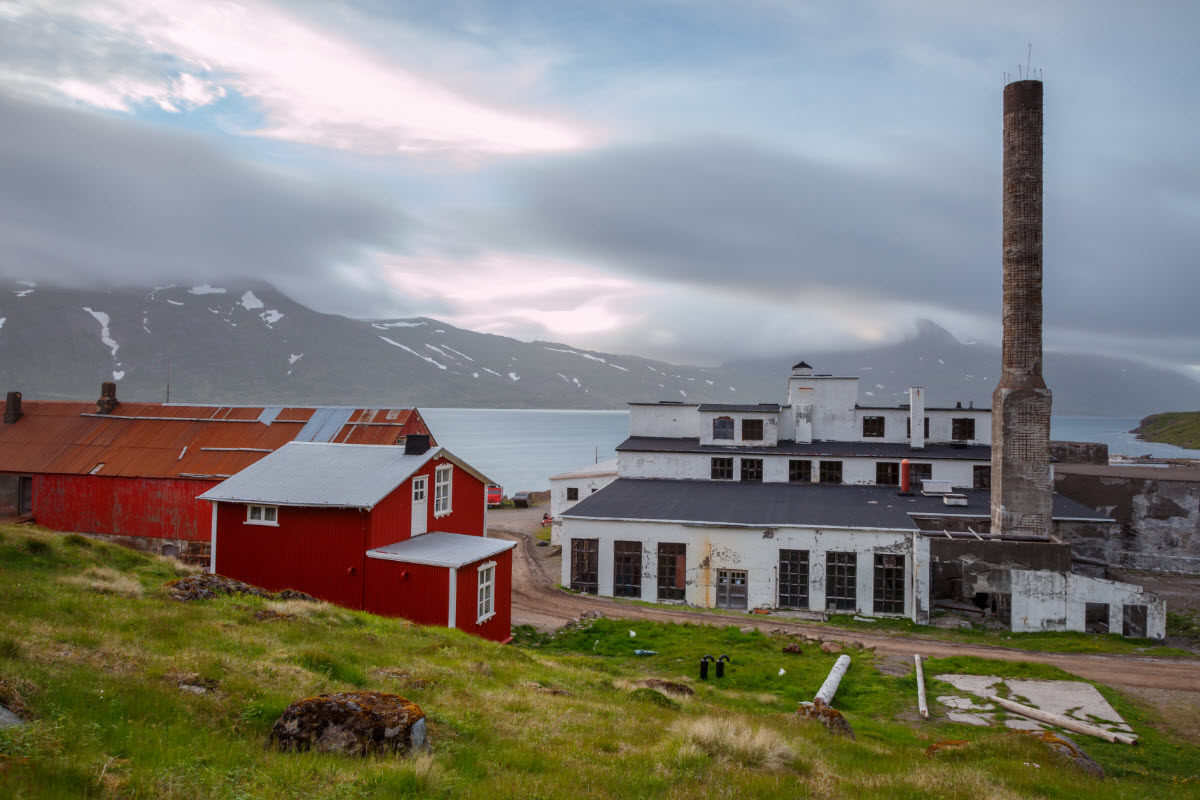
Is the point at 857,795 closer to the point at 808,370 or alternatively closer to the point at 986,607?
the point at 986,607

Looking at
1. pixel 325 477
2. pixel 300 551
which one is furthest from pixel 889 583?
pixel 300 551

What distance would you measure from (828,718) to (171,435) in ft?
127

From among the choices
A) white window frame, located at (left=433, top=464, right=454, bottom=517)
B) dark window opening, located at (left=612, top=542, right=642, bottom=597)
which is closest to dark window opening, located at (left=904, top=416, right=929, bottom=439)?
dark window opening, located at (left=612, top=542, right=642, bottom=597)

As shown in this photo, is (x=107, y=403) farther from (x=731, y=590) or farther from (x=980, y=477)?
(x=980, y=477)

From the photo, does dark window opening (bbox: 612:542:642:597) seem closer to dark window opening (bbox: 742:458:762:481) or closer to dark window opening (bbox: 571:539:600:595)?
dark window opening (bbox: 571:539:600:595)

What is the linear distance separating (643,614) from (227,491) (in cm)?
Answer: 1818

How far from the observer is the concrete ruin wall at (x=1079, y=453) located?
60.7 m

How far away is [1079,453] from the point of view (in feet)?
202

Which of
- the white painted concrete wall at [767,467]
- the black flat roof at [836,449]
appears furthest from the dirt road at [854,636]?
the black flat roof at [836,449]

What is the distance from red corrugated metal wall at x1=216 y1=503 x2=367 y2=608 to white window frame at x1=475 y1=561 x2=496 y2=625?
13.6ft

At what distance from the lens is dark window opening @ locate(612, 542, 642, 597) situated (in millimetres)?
35312

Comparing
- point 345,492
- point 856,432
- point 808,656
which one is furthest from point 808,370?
point 345,492

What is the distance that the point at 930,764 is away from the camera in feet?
37.3

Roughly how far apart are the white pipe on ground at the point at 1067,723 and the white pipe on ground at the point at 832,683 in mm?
4170
